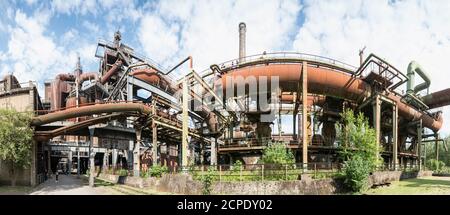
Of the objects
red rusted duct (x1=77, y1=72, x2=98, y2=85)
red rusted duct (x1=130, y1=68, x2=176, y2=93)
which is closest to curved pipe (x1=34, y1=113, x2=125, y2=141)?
red rusted duct (x1=130, y1=68, x2=176, y2=93)

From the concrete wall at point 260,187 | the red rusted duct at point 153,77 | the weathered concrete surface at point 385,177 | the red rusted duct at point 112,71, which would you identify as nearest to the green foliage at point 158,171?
the concrete wall at point 260,187

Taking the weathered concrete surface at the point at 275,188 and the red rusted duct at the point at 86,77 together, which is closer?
the weathered concrete surface at the point at 275,188

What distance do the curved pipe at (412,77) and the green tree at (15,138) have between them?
41664 mm

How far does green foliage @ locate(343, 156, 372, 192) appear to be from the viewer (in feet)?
61.4

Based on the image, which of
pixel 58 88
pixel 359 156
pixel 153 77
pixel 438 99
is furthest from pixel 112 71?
pixel 438 99

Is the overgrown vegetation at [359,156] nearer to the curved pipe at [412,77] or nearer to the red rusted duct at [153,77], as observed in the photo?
the curved pipe at [412,77]

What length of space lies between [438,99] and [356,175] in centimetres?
2624

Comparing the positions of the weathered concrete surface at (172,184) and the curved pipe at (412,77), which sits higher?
the curved pipe at (412,77)

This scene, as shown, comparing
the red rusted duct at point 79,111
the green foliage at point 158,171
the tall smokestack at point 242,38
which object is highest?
the tall smokestack at point 242,38

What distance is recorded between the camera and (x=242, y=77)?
1042 inches

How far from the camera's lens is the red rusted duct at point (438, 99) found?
36281 mm

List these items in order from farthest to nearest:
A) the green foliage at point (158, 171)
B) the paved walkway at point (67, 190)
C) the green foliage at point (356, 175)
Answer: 1. the green foliage at point (158, 171)
2. the paved walkway at point (67, 190)
3. the green foliage at point (356, 175)
